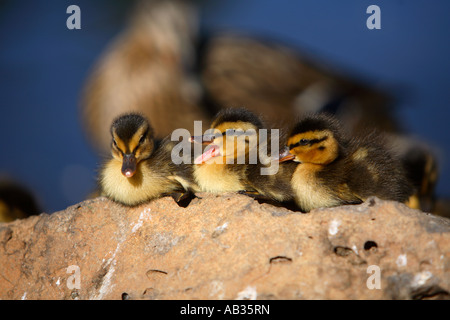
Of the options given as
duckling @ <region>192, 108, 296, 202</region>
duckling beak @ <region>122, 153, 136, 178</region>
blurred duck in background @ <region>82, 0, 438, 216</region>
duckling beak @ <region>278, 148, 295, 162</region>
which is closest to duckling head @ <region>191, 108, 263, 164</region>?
duckling @ <region>192, 108, 296, 202</region>

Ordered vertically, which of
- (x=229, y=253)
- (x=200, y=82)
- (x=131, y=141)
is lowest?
(x=229, y=253)

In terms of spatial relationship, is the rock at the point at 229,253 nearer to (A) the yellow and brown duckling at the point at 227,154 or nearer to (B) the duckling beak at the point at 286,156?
(A) the yellow and brown duckling at the point at 227,154

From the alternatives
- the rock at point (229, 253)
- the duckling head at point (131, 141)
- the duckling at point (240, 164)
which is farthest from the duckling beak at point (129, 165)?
the duckling at point (240, 164)

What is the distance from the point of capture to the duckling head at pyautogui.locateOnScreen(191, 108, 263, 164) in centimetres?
198

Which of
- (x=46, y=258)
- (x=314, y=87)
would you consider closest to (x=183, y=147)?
(x=46, y=258)

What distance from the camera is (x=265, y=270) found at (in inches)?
62.2

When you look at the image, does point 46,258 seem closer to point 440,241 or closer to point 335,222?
point 335,222

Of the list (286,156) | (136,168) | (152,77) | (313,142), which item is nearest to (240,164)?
(286,156)

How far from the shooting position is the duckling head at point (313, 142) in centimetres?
191

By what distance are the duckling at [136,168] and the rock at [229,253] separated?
0.06m

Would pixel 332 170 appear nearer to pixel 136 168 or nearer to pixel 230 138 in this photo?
pixel 230 138

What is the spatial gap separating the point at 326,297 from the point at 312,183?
54 centimetres

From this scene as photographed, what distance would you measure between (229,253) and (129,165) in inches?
21.0

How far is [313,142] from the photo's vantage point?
1.91 m
